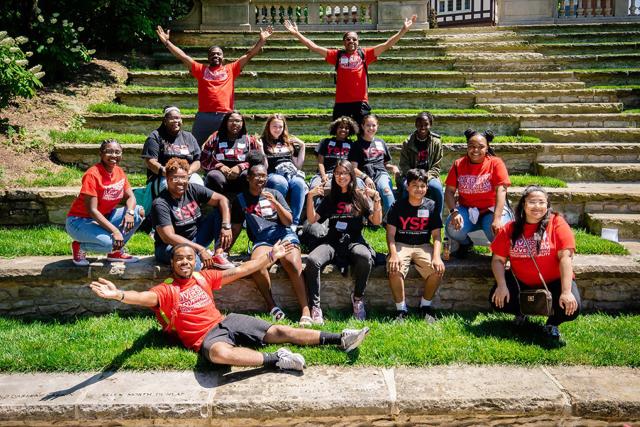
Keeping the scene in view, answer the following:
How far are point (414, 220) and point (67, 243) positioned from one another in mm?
3673

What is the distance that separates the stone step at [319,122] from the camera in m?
8.62

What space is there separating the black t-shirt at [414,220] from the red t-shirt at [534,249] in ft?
2.30

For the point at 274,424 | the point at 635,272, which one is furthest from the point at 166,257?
the point at 635,272

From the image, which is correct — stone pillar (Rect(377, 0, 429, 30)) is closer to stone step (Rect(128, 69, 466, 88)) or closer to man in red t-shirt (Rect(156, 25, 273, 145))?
stone step (Rect(128, 69, 466, 88))

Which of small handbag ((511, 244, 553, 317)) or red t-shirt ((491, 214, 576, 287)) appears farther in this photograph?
red t-shirt ((491, 214, 576, 287))

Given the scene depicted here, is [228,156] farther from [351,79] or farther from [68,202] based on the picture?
[351,79]

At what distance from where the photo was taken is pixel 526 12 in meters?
14.9

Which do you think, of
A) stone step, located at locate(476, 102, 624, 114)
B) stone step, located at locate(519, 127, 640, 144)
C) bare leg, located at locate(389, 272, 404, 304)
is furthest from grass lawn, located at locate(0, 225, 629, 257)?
stone step, located at locate(476, 102, 624, 114)

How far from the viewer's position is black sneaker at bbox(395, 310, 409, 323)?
199 inches

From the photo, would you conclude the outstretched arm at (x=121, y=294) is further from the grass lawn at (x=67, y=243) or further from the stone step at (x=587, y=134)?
the stone step at (x=587, y=134)

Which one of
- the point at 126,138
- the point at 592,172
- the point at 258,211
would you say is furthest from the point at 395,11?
the point at 258,211

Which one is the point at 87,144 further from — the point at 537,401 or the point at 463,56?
the point at 463,56

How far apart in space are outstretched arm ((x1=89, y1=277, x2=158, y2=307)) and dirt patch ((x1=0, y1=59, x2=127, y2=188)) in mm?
3636

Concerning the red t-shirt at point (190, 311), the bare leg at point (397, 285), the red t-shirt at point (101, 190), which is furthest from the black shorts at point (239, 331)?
the red t-shirt at point (101, 190)
